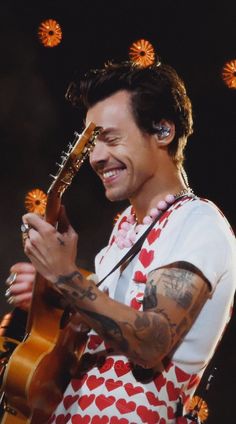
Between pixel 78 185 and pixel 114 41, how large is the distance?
42.7 inches

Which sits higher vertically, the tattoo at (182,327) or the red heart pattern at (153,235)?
the red heart pattern at (153,235)

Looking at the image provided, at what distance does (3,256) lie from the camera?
14.4 feet

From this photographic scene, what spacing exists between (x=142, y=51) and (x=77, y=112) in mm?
736

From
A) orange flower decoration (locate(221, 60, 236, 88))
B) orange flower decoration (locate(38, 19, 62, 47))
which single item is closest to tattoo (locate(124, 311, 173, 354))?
orange flower decoration (locate(221, 60, 236, 88))

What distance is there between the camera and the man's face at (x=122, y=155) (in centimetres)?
209

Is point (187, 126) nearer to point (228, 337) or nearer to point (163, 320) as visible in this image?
point (163, 320)

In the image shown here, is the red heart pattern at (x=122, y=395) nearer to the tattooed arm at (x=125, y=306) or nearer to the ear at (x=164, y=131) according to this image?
the tattooed arm at (x=125, y=306)

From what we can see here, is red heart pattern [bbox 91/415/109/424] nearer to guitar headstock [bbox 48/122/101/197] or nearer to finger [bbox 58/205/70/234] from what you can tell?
finger [bbox 58/205/70/234]

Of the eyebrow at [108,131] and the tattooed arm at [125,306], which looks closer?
the tattooed arm at [125,306]

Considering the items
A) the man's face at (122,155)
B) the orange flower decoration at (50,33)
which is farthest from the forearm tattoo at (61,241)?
the orange flower decoration at (50,33)

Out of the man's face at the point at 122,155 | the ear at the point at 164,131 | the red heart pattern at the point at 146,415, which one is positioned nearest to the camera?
the red heart pattern at the point at 146,415

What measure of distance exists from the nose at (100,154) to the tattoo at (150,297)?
0.64m

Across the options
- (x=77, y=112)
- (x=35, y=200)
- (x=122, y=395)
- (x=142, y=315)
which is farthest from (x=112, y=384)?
(x=77, y=112)

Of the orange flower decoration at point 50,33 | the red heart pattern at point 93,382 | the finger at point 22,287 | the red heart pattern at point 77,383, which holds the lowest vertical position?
the red heart pattern at point 77,383
